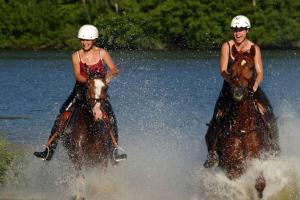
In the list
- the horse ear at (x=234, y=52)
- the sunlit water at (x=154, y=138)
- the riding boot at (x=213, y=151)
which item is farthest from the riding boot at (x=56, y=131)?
the horse ear at (x=234, y=52)

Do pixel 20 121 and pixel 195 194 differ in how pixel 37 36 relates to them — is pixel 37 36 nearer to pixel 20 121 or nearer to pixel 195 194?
pixel 20 121

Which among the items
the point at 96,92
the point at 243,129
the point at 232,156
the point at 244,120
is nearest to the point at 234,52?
the point at 244,120

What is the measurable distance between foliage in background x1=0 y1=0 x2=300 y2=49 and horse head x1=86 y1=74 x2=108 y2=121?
6067cm

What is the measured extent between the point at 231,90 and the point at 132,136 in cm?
867

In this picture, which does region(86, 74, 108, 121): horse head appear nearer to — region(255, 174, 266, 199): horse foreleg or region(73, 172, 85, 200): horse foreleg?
region(73, 172, 85, 200): horse foreleg

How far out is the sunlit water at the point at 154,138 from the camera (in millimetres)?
14164

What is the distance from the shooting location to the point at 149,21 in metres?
84.2

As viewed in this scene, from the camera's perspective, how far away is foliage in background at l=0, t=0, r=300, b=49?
264ft

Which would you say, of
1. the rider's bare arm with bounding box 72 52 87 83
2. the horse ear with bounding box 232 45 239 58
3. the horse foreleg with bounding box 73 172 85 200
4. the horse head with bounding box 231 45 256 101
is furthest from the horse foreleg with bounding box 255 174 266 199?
the rider's bare arm with bounding box 72 52 87 83

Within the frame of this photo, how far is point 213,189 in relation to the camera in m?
14.0

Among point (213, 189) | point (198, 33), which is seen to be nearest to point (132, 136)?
point (213, 189)

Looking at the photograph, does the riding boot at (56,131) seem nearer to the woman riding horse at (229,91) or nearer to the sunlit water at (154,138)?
the sunlit water at (154,138)

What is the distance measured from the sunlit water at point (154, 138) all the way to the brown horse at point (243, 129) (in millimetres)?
215

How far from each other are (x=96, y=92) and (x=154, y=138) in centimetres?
775
